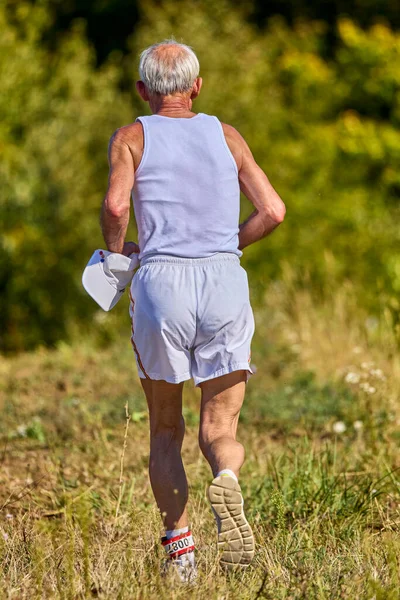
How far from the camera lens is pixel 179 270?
348cm

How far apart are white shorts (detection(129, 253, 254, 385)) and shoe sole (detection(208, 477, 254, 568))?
1.44 feet

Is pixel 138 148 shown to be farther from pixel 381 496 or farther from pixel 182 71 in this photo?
pixel 381 496

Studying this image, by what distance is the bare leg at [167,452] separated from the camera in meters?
3.54

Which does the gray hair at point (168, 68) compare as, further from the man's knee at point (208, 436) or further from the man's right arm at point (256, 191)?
the man's knee at point (208, 436)

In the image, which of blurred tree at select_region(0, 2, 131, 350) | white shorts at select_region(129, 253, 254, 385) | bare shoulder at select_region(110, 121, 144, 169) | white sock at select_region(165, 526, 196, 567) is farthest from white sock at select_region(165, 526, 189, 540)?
blurred tree at select_region(0, 2, 131, 350)

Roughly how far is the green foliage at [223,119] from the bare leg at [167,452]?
25.9ft

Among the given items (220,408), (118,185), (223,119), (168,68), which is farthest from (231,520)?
(223,119)

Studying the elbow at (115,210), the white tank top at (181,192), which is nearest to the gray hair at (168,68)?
the white tank top at (181,192)

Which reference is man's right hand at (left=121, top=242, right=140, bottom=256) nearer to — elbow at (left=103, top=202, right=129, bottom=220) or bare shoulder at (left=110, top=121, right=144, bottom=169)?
elbow at (left=103, top=202, right=129, bottom=220)

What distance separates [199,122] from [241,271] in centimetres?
58

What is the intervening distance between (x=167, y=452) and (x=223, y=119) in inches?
429

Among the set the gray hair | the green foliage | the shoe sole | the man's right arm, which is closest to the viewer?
the shoe sole

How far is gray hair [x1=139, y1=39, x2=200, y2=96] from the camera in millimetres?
3559

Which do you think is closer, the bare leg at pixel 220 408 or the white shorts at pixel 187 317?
the white shorts at pixel 187 317
